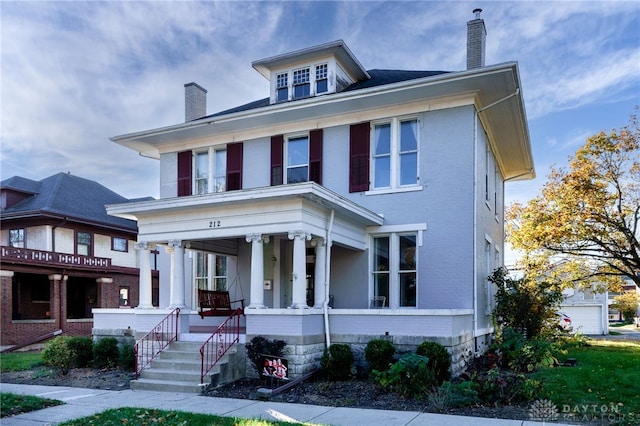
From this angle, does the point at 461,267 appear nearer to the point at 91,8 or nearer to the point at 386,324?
the point at 386,324

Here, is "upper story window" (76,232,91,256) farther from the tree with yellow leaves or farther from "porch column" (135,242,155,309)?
the tree with yellow leaves

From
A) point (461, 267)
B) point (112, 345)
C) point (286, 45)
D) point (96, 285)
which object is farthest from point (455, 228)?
point (96, 285)

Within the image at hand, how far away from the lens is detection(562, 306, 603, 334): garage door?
32.9m

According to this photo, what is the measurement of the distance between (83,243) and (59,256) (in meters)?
3.96

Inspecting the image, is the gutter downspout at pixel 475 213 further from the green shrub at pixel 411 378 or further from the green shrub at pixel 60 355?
the green shrub at pixel 60 355

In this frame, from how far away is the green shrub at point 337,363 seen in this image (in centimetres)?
1031

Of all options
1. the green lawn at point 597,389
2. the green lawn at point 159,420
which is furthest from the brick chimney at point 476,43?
the green lawn at point 159,420

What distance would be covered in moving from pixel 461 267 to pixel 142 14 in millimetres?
10306

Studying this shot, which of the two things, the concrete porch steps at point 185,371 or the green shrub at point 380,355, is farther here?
the green shrub at point 380,355

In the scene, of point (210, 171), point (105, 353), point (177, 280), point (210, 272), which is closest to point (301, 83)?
point (210, 171)

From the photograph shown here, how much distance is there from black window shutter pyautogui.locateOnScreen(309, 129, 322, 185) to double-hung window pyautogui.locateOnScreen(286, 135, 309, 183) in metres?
0.23

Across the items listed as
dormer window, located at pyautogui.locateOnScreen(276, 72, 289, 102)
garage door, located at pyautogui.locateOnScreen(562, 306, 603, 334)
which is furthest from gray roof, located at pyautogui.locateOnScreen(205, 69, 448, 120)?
garage door, located at pyautogui.locateOnScreen(562, 306, 603, 334)

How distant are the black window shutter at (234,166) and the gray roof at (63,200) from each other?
1403cm

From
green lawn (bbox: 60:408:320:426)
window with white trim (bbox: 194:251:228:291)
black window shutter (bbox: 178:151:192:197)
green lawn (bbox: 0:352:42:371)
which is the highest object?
black window shutter (bbox: 178:151:192:197)
